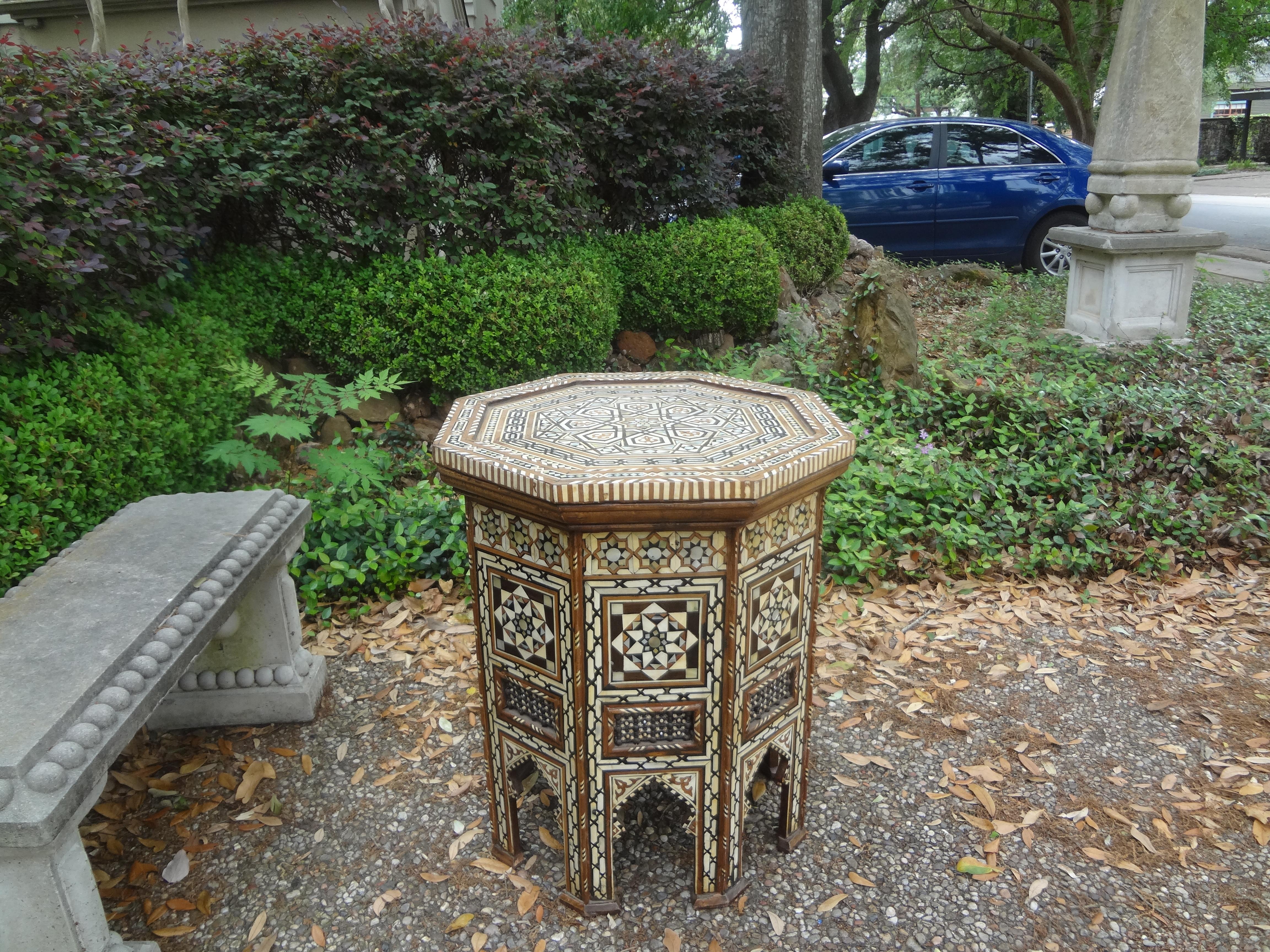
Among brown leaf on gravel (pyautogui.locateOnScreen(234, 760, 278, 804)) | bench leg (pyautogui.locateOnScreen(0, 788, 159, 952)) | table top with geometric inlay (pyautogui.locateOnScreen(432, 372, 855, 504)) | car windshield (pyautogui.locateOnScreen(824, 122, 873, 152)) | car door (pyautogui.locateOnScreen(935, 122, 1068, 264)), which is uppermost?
car windshield (pyautogui.locateOnScreen(824, 122, 873, 152))

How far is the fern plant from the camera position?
11.4 feet

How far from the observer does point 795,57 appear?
7.45 metres

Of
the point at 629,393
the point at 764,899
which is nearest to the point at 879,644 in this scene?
the point at 764,899

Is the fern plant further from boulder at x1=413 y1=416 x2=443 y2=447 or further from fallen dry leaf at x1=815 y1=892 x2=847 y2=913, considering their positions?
fallen dry leaf at x1=815 y1=892 x2=847 y2=913

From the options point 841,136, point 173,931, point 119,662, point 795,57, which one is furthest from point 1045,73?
point 173,931

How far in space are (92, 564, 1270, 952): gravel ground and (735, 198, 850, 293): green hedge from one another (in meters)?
4.37

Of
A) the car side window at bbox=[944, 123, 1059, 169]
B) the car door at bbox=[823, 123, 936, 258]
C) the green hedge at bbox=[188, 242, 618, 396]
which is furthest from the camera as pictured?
the car door at bbox=[823, 123, 936, 258]

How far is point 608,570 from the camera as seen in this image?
1807 mm

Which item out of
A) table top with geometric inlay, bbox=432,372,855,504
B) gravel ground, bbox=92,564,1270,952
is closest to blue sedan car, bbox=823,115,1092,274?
gravel ground, bbox=92,564,1270,952

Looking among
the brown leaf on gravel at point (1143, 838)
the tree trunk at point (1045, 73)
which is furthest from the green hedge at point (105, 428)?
the tree trunk at point (1045, 73)

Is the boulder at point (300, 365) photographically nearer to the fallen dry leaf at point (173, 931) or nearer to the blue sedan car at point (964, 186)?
the fallen dry leaf at point (173, 931)

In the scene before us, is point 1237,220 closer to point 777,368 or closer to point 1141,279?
point 1141,279

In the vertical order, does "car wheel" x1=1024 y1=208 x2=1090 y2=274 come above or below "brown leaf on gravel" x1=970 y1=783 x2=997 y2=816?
above

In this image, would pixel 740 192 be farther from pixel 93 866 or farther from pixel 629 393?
pixel 93 866
